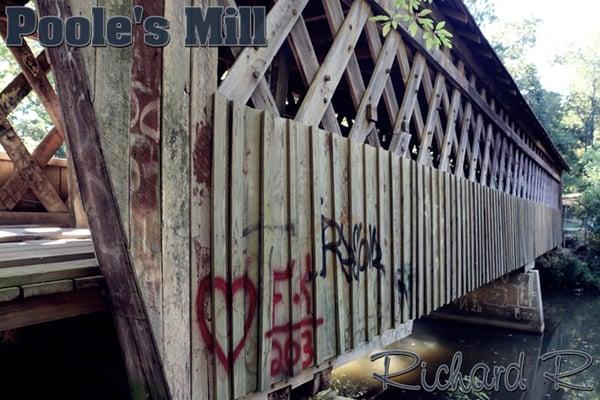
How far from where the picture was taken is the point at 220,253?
2496mm

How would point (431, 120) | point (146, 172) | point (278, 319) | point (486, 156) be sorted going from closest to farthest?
point (146, 172), point (278, 319), point (431, 120), point (486, 156)

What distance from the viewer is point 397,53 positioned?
525 centimetres

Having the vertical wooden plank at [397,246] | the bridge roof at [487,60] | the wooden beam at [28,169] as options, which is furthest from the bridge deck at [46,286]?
the bridge roof at [487,60]

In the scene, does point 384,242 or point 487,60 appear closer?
point 384,242

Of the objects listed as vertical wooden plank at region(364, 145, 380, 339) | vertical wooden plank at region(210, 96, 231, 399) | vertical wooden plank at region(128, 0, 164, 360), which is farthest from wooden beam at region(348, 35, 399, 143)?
vertical wooden plank at region(128, 0, 164, 360)

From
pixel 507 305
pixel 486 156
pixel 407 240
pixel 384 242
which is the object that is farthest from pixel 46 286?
pixel 507 305

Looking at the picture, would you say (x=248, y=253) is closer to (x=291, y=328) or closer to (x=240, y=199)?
(x=240, y=199)

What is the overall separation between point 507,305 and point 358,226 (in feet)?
39.7

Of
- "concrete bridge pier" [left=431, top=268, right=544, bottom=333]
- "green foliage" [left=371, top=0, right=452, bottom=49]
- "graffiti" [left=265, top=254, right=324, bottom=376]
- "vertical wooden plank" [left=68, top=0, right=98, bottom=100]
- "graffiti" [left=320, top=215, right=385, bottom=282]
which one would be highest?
"green foliage" [left=371, top=0, right=452, bottom=49]

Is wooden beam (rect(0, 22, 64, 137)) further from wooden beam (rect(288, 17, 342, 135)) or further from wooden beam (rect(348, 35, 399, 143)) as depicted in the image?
wooden beam (rect(348, 35, 399, 143))

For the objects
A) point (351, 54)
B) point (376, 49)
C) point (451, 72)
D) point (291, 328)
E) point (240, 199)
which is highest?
point (451, 72)

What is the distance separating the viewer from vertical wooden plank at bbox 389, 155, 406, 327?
14.9ft

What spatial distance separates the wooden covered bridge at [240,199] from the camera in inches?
82.2

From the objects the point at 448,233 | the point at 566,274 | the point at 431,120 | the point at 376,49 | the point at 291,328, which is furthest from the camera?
the point at 566,274
